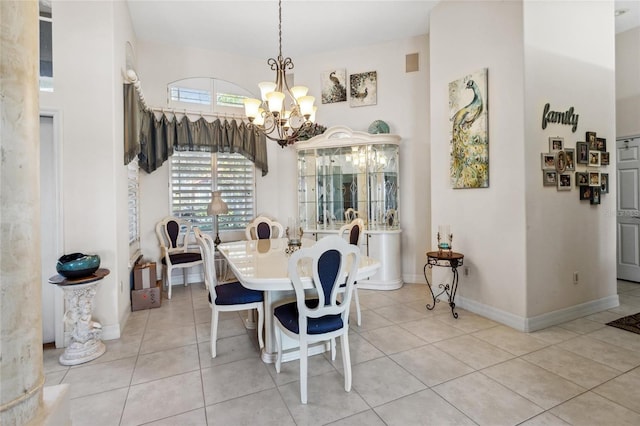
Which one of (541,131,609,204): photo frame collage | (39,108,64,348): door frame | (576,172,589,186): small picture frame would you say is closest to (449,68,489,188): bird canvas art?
(541,131,609,204): photo frame collage

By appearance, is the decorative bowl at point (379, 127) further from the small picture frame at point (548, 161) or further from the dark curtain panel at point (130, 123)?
the dark curtain panel at point (130, 123)

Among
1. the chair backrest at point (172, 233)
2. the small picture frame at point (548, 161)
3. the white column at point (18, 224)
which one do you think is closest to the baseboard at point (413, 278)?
the small picture frame at point (548, 161)

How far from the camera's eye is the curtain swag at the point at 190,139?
175 inches

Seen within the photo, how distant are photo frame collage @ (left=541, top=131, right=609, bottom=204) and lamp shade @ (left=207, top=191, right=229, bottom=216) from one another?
414cm

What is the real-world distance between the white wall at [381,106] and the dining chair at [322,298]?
2.96 metres

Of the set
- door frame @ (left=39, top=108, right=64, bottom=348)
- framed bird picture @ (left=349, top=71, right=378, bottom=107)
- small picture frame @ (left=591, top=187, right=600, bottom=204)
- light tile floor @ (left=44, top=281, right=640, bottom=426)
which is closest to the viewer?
light tile floor @ (left=44, top=281, right=640, bottom=426)

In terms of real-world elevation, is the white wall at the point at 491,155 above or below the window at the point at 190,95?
below

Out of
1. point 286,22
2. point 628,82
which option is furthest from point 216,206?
point 628,82

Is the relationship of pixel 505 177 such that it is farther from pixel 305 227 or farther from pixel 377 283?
pixel 305 227

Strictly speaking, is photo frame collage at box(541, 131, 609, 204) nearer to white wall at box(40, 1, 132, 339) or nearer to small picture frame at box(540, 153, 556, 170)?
small picture frame at box(540, 153, 556, 170)

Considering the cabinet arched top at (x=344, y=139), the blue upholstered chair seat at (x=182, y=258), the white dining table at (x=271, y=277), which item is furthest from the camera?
the cabinet arched top at (x=344, y=139)

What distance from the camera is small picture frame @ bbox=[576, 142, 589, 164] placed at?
338cm

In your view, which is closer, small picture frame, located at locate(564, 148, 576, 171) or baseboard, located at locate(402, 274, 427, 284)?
small picture frame, located at locate(564, 148, 576, 171)

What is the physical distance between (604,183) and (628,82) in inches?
91.4
